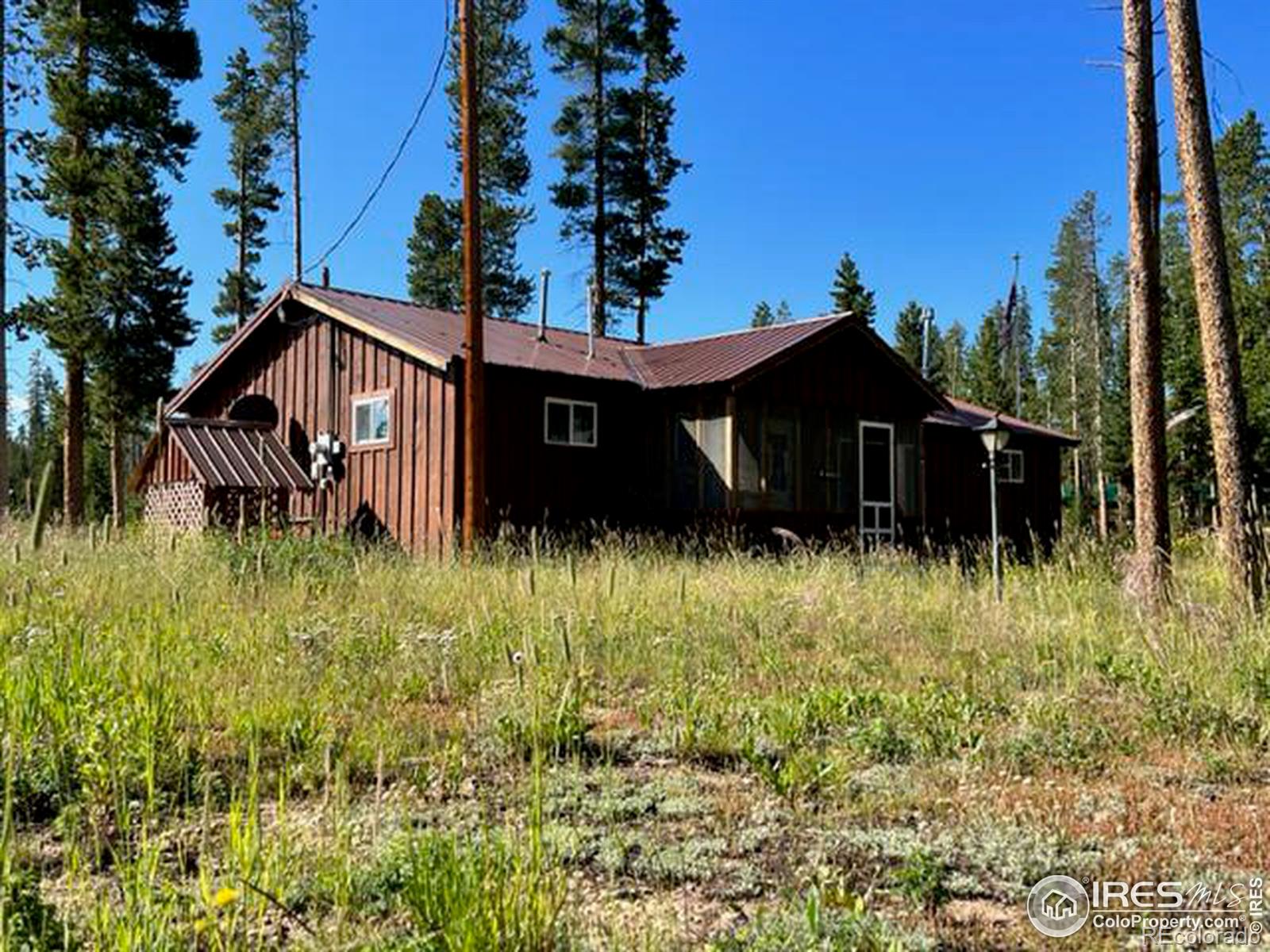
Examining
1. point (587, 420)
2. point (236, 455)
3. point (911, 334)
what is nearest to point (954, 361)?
point (911, 334)

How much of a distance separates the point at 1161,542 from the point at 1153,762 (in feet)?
16.9

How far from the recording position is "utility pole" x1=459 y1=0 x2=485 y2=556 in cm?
1116

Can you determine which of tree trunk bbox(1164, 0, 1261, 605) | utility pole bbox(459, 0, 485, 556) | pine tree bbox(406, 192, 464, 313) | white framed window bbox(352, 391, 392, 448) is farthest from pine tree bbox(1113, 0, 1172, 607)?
pine tree bbox(406, 192, 464, 313)

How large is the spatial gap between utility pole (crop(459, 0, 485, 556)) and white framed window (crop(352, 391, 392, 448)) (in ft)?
13.1

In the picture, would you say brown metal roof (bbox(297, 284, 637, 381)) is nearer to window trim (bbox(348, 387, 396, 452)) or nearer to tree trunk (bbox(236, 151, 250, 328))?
window trim (bbox(348, 387, 396, 452))

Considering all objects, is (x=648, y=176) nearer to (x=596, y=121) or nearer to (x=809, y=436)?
(x=596, y=121)

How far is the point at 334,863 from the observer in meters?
2.58

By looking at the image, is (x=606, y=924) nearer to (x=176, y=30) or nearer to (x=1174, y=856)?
(x=1174, y=856)

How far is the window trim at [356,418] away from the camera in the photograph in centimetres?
1493

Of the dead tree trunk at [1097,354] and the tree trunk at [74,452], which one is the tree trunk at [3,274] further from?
the dead tree trunk at [1097,354]

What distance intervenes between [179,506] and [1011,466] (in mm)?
18909

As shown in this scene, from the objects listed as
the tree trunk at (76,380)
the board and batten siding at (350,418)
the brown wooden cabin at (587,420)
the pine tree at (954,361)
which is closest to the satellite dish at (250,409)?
the brown wooden cabin at (587,420)

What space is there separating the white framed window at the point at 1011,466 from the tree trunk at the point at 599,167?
455 inches

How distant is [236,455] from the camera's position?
50.5ft
